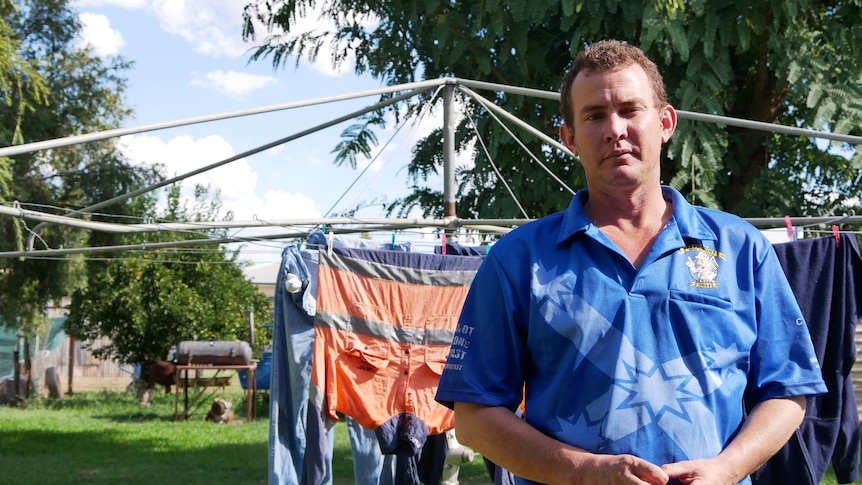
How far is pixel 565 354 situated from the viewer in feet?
5.52

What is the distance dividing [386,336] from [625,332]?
3712mm

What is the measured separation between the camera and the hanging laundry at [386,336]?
5168 millimetres

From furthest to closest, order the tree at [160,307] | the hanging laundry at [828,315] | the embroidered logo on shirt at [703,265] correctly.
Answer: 1. the tree at [160,307]
2. the hanging laundry at [828,315]
3. the embroidered logo on shirt at [703,265]

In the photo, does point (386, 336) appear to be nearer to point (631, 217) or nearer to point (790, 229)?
point (790, 229)

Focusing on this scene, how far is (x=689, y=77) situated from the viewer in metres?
6.25

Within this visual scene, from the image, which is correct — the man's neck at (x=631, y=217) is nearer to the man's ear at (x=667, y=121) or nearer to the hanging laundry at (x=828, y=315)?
the man's ear at (x=667, y=121)

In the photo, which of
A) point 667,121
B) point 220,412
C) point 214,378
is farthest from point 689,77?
point 214,378

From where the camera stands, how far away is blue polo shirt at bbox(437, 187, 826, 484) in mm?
1634

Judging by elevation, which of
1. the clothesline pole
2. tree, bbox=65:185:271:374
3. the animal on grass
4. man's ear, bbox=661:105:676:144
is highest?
the clothesline pole

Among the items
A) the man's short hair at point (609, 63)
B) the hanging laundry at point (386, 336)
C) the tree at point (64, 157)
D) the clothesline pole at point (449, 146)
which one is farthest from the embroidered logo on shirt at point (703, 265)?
the tree at point (64, 157)

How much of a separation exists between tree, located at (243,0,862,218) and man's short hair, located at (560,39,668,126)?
4.08m

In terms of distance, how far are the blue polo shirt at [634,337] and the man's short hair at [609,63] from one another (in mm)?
230

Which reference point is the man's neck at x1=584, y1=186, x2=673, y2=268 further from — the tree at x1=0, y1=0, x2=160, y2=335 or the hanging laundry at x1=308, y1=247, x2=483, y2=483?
the tree at x1=0, y1=0, x2=160, y2=335

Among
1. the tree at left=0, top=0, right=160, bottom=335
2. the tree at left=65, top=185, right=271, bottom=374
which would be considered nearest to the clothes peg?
the tree at left=0, top=0, right=160, bottom=335
